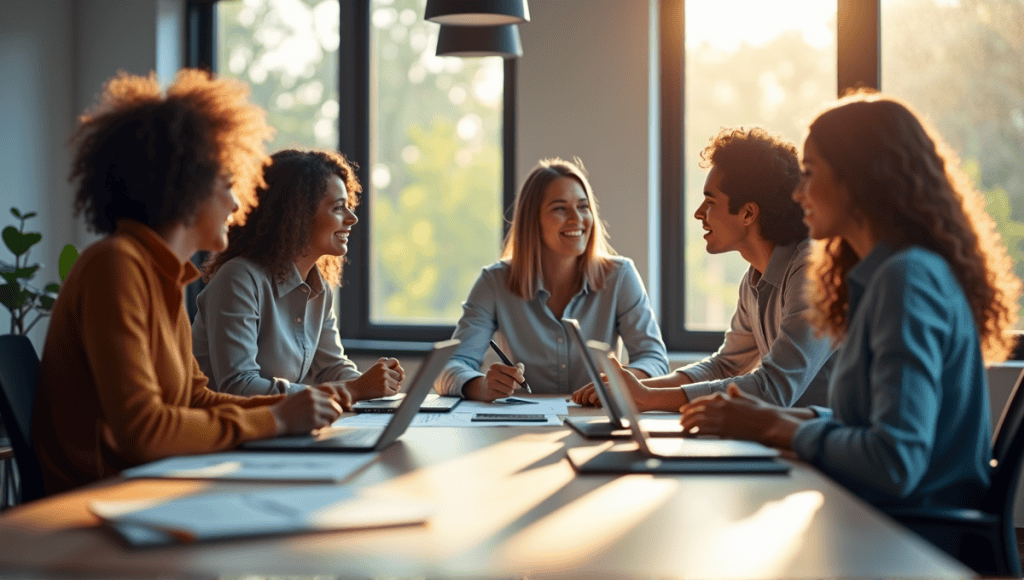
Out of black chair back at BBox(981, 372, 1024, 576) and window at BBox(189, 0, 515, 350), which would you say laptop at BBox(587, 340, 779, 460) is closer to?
black chair back at BBox(981, 372, 1024, 576)

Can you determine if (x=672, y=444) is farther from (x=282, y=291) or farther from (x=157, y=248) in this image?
(x=282, y=291)

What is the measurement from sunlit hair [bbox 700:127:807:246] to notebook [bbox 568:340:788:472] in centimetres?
99

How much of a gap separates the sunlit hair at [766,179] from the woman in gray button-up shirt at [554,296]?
1.77ft

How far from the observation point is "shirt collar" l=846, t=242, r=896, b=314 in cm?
151

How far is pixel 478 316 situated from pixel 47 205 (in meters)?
2.72

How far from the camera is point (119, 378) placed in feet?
4.67

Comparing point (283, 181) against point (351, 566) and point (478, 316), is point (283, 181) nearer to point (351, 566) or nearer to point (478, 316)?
point (478, 316)

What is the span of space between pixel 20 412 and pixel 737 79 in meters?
3.29

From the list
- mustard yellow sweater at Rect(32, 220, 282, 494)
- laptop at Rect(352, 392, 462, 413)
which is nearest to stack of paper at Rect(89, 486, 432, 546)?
mustard yellow sweater at Rect(32, 220, 282, 494)

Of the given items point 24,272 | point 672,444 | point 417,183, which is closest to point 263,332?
point 672,444

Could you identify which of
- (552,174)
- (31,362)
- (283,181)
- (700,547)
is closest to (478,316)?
(552,174)

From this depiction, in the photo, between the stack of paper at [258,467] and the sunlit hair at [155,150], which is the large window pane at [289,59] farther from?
the stack of paper at [258,467]

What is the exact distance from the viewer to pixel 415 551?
100 cm

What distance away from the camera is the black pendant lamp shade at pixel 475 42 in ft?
9.91
